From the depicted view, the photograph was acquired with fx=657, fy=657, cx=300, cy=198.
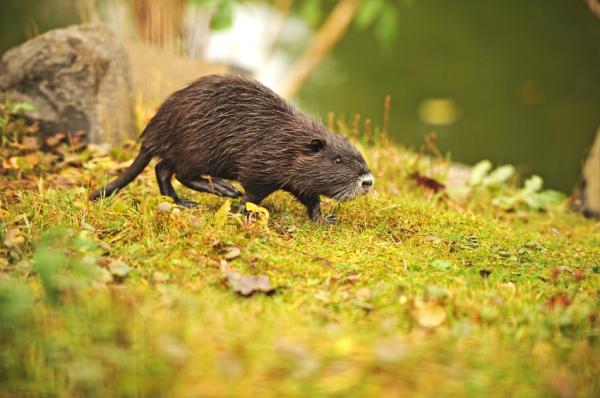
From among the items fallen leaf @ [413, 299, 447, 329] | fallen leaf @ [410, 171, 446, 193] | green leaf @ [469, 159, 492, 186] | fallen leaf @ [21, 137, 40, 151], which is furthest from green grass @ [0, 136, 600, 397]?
green leaf @ [469, 159, 492, 186]

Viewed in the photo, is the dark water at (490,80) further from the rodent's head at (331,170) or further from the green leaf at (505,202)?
the rodent's head at (331,170)

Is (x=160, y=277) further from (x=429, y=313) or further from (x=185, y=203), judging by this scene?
(x=185, y=203)

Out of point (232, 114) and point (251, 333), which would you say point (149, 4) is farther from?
point (251, 333)

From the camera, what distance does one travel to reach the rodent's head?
4062mm

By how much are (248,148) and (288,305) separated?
1490 mm

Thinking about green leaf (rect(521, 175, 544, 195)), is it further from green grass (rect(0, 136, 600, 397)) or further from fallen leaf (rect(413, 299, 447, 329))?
fallen leaf (rect(413, 299, 447, 329))

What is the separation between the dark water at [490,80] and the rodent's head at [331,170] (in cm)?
492

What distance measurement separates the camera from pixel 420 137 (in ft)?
32.1

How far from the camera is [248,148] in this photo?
416 cm

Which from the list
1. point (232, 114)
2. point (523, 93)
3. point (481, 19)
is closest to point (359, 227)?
point (232, 114)

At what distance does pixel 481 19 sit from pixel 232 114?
914cm

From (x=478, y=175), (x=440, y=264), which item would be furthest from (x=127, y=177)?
(x=478, y=175)

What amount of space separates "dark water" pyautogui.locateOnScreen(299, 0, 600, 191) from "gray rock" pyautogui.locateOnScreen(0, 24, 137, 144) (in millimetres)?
3931

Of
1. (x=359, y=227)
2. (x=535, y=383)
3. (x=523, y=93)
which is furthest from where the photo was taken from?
(x=523, y=93)
